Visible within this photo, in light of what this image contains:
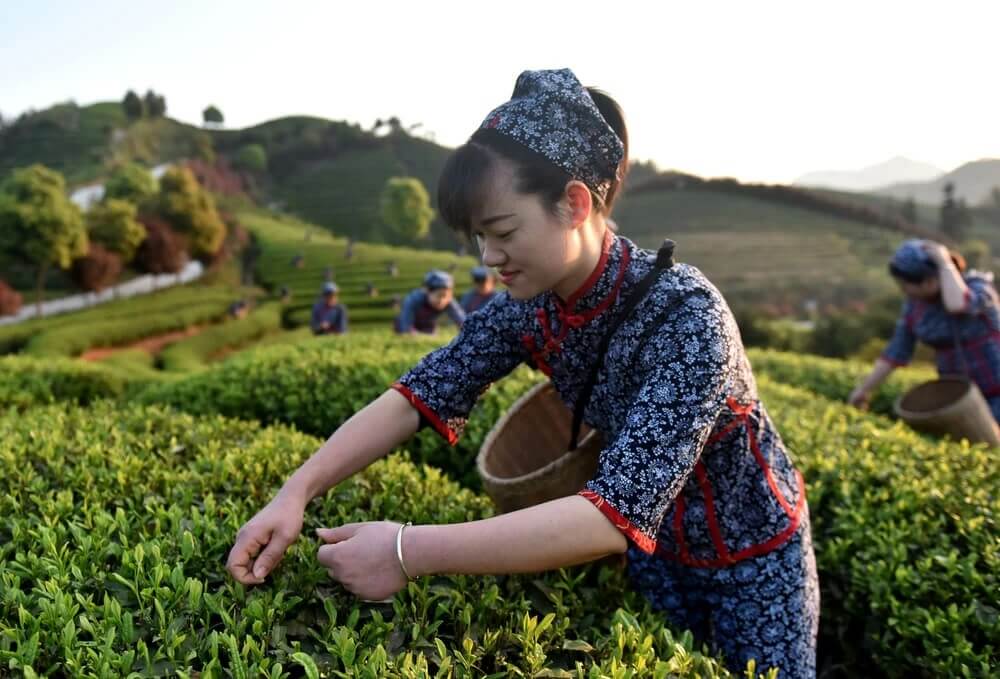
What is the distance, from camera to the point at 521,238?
61.2 inches

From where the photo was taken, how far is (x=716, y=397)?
1488mm

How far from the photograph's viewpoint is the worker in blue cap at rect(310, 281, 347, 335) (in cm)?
1197

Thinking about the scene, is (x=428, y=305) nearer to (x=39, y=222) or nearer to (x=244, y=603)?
(x=244, y=603)

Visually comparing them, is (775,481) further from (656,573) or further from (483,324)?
(483,324)

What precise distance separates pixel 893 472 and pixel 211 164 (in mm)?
72166

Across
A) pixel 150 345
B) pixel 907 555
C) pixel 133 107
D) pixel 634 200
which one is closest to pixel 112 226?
pixel 150 345

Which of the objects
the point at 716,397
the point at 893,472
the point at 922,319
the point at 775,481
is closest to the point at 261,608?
the point at 716,397

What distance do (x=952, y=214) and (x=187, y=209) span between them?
46.2 meters

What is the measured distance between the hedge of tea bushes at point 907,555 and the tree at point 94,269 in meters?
29.7

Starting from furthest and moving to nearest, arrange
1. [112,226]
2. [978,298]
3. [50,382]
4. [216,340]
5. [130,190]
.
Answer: [130,190]
[112,226]
[216,340]
[50,382]
[978,298]

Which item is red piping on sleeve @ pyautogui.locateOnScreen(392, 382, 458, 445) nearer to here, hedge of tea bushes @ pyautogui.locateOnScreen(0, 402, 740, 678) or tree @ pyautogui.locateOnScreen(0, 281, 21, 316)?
hedge of tea bushes @ pyautogui.locateOnScreen(0, 402, 740, 678)

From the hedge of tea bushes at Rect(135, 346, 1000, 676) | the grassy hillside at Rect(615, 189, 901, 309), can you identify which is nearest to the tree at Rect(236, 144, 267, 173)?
the grassy hillside at Rect(615, 189, 901, 309)

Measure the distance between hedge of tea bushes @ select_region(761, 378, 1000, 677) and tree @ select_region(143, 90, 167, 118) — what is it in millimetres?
82701

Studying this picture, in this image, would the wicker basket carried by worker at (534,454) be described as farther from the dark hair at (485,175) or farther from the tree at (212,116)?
the tree at (212,116)
